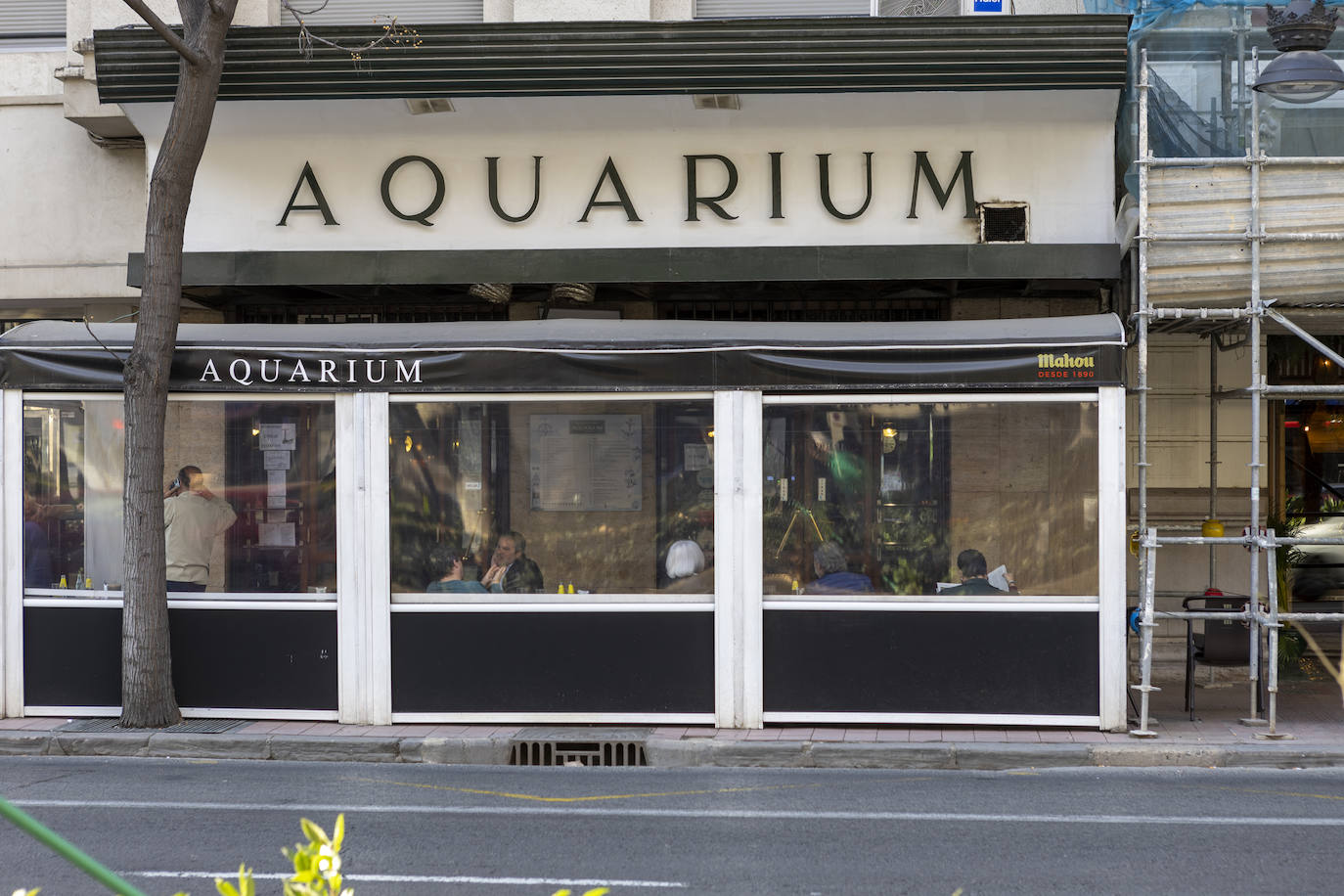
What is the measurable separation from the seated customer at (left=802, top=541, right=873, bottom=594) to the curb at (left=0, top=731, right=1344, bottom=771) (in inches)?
46.0

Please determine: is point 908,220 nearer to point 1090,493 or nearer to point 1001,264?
point 1001,264

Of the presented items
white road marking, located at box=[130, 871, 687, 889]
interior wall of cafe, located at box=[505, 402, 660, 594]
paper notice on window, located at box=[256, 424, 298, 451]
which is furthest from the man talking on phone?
white road marking, located at box=[130, 871, 687, 889]

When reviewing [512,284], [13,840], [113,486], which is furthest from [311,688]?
[512,284]

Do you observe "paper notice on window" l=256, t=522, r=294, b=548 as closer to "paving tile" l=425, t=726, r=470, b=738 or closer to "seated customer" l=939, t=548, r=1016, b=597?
"paving tile" l=425, t=726, r=470, b=738

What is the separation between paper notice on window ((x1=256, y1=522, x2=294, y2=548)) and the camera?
9797mm

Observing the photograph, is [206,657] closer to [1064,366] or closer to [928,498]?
[928,498]

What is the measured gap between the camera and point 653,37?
11133 millimetres

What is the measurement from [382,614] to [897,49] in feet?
20.6

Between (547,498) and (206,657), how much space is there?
9.19 ft

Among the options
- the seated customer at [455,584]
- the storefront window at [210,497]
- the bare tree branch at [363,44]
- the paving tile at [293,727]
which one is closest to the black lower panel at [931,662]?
the seated customer at [455,584]

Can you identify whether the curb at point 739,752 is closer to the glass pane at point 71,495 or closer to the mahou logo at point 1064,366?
the glass pane at point 71,495

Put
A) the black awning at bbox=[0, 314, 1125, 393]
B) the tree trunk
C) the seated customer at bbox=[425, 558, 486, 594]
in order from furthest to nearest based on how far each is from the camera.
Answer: the seated customer at bbox=[425, 558, 486, 594] → the tree trunk → the black awning at bbox=[0, 314, 1125, 393]

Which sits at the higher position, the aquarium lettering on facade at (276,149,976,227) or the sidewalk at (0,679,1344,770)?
the aquarium lettering on facade at (276,149,976,227)

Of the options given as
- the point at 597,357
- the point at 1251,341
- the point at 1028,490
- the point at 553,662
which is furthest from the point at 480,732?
the point at 1251,341
